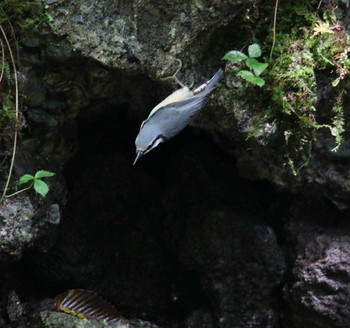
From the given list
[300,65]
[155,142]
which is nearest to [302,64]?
[300,65]

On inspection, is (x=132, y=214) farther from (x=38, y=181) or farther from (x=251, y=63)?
(x=251, y=63)

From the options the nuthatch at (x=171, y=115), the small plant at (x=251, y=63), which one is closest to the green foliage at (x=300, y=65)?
the small plant at (x=251, y=63)

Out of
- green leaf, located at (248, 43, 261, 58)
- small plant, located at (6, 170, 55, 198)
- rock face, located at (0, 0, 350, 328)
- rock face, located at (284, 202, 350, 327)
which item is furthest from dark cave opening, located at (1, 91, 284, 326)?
green leaf, located at (248, 43, 261, 58)

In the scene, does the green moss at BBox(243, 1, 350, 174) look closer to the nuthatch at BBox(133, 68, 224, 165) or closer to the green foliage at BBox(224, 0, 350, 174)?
the green foliage at BBox(224, 0, 350, 174)

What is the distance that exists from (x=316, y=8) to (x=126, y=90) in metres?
0.63

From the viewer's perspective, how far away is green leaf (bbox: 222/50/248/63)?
1.37 m

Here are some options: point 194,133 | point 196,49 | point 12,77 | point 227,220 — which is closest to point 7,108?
point 12,77

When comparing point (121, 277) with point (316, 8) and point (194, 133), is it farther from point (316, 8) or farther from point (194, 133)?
point (316, 8)

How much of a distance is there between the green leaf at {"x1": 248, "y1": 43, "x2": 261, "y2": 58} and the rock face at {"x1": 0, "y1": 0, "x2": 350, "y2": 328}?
6 cm

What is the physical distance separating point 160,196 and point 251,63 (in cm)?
76

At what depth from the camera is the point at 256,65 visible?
1365 millimetres

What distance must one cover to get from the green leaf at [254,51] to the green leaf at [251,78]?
0.18 feet

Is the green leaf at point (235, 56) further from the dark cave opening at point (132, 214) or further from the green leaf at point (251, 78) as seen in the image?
the dark cave opening at point (132, 214)

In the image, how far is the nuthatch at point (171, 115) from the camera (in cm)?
129
